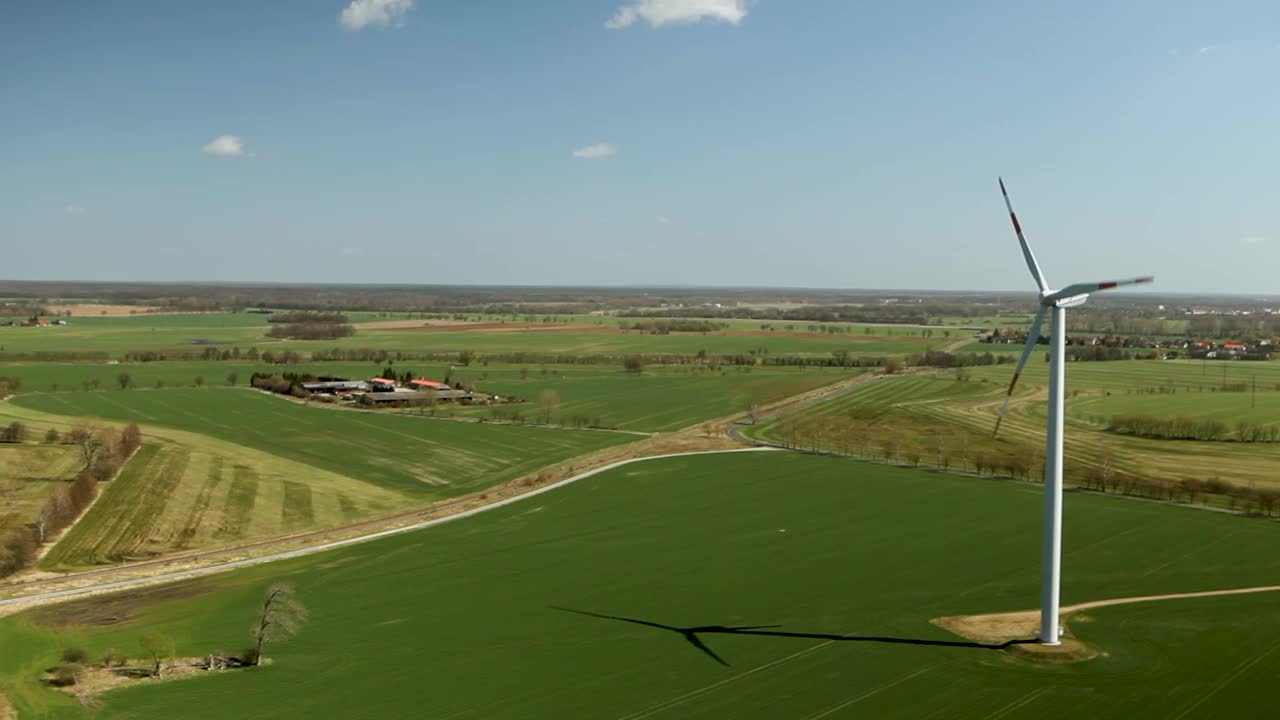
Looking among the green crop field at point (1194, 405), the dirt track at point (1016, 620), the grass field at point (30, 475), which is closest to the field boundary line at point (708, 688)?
the dirt track at point (1016, 620)

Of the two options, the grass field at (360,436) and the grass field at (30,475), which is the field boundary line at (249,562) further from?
the grass field at (30,475)

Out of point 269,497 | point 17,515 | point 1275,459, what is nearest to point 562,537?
point 269,497

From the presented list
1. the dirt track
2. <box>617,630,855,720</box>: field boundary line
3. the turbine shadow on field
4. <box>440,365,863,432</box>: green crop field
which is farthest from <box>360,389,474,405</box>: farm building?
<box>617,630,855,720</box>: field boundary line

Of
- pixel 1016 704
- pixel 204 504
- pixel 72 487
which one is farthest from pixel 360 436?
pixel 1016 704

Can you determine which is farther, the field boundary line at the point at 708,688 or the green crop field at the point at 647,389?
the green crop field at the point at 647,389

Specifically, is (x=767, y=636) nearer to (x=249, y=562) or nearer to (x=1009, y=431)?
(x=249, y=562)
